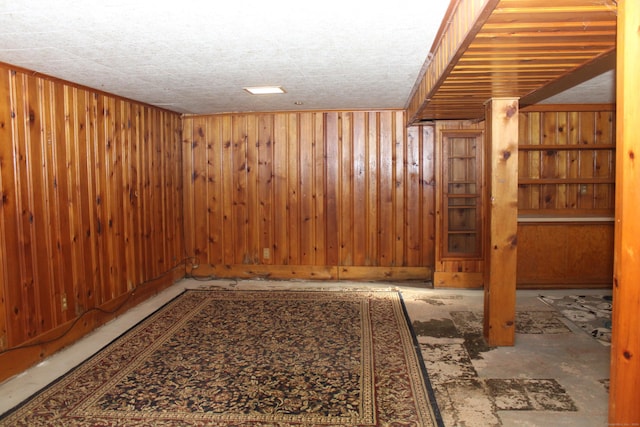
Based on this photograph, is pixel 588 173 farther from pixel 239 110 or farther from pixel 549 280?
pixel 239 110

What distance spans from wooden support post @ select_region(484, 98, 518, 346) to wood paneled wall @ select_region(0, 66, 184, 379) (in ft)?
10.8

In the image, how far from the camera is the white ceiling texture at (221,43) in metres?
2.22

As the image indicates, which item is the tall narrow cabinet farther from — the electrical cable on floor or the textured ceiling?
the electrical cable on floor

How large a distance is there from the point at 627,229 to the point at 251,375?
2.46 metres

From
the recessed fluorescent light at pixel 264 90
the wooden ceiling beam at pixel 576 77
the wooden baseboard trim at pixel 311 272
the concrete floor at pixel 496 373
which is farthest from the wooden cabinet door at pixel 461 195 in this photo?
the recessed fluorescent light at pixel 264 90

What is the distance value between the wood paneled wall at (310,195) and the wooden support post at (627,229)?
14.4 ft

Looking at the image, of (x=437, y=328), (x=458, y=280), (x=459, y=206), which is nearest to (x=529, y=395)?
(x=437, y=328)

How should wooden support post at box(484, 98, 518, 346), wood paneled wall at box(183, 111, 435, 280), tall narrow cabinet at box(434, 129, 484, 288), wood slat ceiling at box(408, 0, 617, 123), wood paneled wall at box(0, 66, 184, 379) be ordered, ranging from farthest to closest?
wood paneled wall at box(183, 111, 435, 280), tall narrow cabinet at box(434, 129, 484, 288), wooden support post at box(484, 98, 518, 346), wood paneled wall at box(0, 66, 184, 379), wood slat ceiling at box(408, 0, 617, 123)

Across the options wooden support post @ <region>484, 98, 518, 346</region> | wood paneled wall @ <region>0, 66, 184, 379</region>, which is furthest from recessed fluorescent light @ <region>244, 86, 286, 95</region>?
wooden support post @ <region>484, 98, 518, 346</region>

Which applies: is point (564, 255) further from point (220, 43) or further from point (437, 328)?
point (220, 43)

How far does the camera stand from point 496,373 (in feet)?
10.3

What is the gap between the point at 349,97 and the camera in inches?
189

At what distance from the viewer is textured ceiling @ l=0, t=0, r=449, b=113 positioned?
2225 millimetres

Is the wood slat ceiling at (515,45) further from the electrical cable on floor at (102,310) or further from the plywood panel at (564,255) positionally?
the electrical cable on floor at (102,310)
